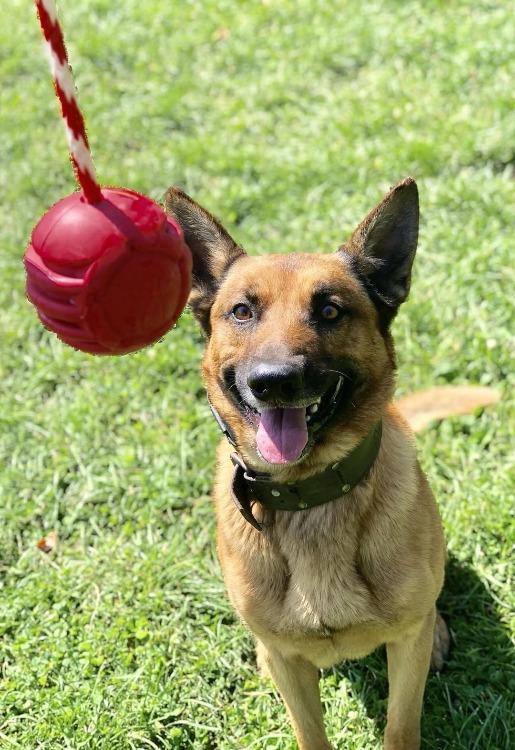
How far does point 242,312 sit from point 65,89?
59.2 inches

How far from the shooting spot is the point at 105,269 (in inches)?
81.7

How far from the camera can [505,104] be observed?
636 centimetres

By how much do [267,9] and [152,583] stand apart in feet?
18.7

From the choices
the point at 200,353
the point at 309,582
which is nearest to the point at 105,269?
the point at 309,582

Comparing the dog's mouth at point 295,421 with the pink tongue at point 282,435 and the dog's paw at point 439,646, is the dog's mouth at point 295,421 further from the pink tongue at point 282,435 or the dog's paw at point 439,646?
the dog's paw at point 439,646

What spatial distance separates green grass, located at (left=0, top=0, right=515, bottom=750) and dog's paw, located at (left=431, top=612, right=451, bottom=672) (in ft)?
0.20

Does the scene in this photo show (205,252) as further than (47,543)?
No

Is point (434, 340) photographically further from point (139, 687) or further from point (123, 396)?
point (139, 687)

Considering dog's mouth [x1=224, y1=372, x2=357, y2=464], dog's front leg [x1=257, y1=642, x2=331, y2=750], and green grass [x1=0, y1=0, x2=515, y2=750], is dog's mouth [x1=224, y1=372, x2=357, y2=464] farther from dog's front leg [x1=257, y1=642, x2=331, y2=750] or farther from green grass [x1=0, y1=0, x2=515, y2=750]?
green grass [x1=0, y1=0, x2=515, y2=750]

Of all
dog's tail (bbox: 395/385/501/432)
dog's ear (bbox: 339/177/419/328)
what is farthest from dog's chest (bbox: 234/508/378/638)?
dog's tail (bbox: 395/385/501/432)

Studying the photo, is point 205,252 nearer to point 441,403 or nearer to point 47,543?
point 441,403

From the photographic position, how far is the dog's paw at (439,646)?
381 cm

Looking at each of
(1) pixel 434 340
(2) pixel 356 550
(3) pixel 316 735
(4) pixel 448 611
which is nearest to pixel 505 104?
(1) pixel 434 340

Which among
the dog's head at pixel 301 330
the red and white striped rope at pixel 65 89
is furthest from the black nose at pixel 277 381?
the red and white striped rope at pixel 65 89
